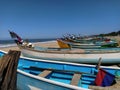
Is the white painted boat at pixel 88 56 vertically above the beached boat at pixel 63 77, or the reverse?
the beached boat at pixel 63 77

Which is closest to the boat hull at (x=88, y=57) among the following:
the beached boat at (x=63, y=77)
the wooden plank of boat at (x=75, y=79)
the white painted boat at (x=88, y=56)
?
the white painted boat at (x=88, y=56)

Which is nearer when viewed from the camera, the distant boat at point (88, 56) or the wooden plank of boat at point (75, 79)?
the wooden plank of boat at point (75, 79)

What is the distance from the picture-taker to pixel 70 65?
767 centimetres

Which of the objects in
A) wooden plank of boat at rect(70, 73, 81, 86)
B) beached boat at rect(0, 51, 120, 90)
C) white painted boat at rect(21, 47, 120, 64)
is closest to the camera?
beached boat at rect(0, 51, 120, 90)

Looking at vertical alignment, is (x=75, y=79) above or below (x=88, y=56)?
above

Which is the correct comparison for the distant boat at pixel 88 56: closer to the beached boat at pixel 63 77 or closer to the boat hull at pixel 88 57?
the boat hull at pixel 88 57

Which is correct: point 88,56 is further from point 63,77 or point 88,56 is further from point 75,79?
point 75,79

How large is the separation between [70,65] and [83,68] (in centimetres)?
58

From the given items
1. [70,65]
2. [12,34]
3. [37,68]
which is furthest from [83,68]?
[12,34]

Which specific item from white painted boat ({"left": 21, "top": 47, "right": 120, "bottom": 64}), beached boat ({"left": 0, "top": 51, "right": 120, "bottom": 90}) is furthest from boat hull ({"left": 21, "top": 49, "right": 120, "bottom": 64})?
beached boat ({"left": 0, "top": 51, "right": 120, "bottom": 90})

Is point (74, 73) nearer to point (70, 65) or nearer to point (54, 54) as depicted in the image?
point (70, 65)

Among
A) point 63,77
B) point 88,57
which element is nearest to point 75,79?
point 63,77

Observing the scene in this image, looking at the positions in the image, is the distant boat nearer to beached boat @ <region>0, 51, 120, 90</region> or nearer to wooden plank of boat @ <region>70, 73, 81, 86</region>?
beached boat @ <region>0, 51, 120, 90</region>

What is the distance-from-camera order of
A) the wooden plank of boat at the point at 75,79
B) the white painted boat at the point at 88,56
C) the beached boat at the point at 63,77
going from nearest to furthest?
1. the beached boat at the point at 63,77
2. the wooden plank of boat at the point at 75,79
3. the white painted boat at the point at 88,56
